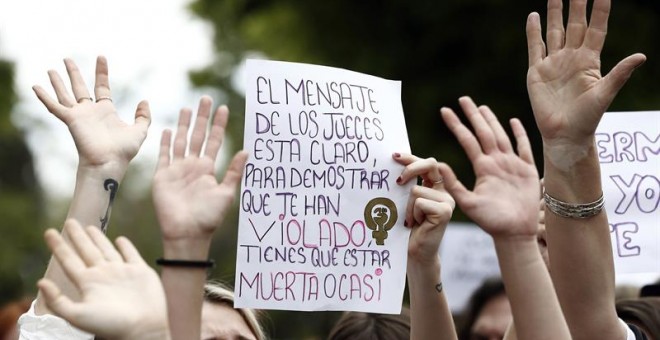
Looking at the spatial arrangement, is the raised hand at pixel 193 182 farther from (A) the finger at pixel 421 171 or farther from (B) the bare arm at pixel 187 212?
(A) the finger at pixel 421 171

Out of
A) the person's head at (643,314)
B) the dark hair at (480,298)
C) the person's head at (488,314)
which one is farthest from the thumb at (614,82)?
the dark hair at (480,298)

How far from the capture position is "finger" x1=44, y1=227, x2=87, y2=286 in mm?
2721

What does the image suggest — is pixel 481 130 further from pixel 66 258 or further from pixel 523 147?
pixel 66 258

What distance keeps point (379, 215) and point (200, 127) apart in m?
0.77

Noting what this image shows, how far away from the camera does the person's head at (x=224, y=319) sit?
155 inches

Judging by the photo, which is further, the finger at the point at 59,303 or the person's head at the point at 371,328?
the person's head at the point at 371,328

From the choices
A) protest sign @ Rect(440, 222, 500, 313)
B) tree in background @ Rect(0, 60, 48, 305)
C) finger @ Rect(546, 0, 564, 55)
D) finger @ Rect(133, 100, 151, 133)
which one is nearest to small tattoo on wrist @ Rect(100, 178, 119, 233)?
finger @ Rect(133, 100, 151, 133)

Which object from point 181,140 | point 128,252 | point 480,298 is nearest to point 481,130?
point 181,140

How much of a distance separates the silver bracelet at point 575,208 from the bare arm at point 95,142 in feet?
3.87

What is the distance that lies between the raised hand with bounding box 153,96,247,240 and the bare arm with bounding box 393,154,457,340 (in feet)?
A: 2.33

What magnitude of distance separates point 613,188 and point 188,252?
1847mm

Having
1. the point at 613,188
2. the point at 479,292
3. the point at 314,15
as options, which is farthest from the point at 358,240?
the point at 314,15

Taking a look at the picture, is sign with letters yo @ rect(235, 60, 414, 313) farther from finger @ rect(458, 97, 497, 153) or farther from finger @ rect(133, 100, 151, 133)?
finger @ rect(458, 97, 497, 153)

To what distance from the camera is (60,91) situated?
3623 millimetres
